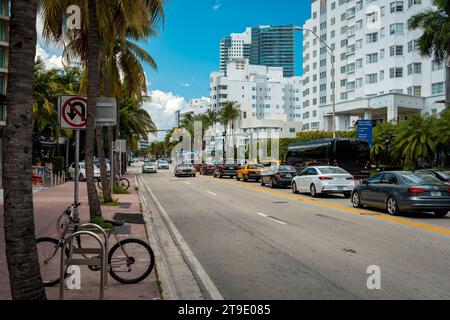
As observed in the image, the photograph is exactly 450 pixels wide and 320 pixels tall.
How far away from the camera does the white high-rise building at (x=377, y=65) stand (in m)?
62.9

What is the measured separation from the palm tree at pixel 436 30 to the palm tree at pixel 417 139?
4.04 m

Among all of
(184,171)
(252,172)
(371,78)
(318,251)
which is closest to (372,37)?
(371,78)

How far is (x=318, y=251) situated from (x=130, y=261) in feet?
13.7

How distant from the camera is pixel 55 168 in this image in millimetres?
42062

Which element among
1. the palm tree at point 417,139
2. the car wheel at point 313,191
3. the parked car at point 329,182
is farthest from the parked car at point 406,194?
the palm tree at point 417,139

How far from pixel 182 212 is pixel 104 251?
472 inches

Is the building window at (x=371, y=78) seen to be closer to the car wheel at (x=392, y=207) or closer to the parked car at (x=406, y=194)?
the parked car at (x=406, y=194)

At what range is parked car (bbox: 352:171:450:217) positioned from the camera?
15242mm

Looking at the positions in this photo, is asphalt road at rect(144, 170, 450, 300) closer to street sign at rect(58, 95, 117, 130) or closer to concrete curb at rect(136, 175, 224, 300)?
concrete curb at rect(136, 175, 224, 300)

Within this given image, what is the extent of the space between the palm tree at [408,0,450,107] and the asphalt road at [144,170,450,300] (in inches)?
1016

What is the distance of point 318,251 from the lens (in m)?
9.84

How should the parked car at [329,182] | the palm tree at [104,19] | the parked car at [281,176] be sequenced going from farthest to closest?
the parked car at [281,176] → the parked car at [329,182] → the palm tree at [104,19]
